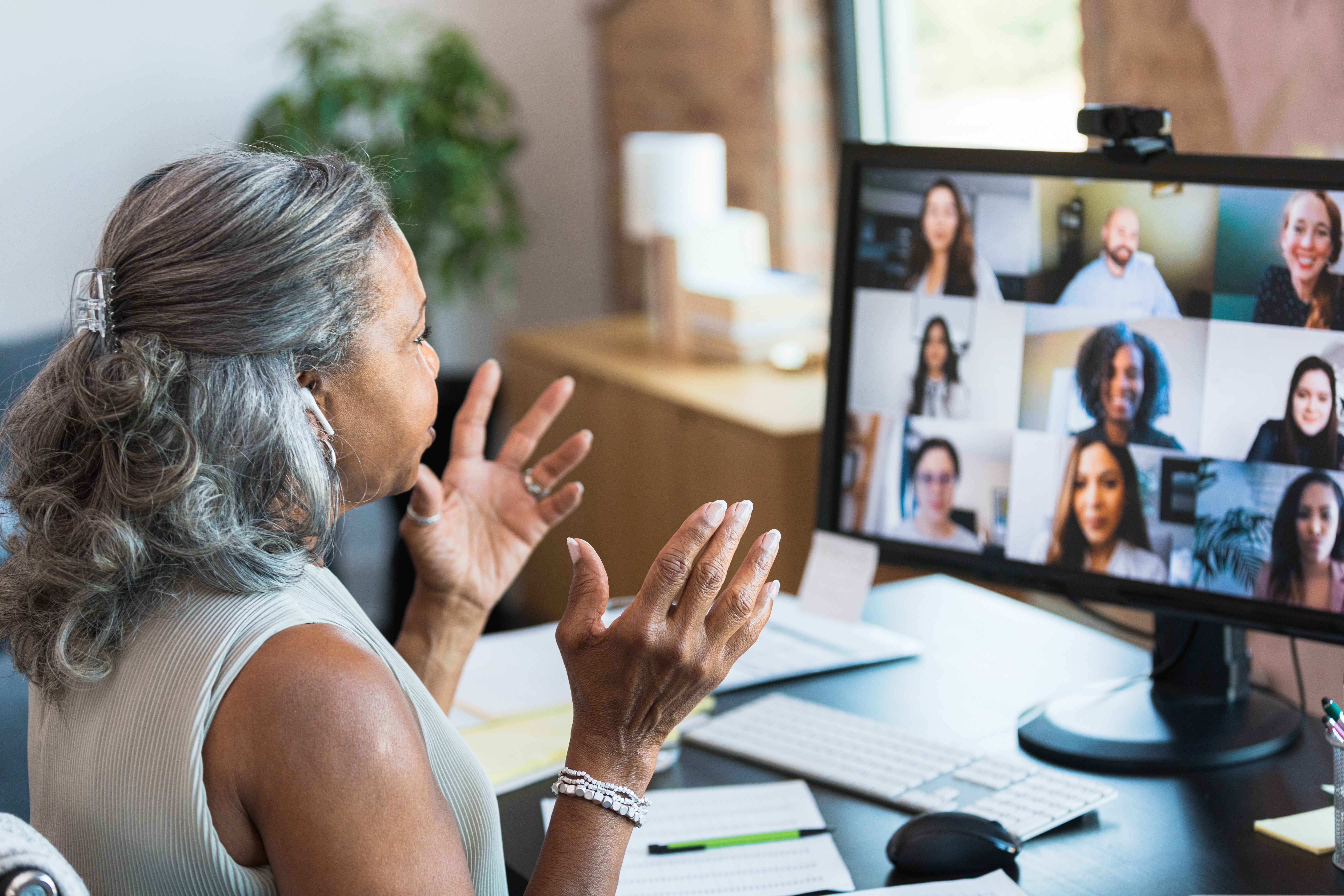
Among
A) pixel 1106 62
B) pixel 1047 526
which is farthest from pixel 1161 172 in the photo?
pixel 1106 62

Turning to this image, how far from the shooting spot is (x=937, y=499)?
1.35 meters

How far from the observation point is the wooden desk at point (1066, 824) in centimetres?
103

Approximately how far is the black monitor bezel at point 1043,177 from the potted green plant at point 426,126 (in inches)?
87.2

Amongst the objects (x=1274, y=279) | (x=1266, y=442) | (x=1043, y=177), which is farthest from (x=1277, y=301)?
(x=1043, y=177)

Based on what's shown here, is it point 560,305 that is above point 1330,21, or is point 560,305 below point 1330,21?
below

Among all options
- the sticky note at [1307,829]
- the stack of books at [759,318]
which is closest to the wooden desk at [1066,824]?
the sticky note at [1307,829]

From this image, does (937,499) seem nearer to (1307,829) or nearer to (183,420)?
(1307,829)

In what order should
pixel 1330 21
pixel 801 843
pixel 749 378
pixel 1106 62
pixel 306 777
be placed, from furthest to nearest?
1. pixel 749 378
2. pixel 1106 62
3. pixel 1330 21
4. pixel 801 843
5. pixel 306 777

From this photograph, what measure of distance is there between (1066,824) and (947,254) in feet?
1.87

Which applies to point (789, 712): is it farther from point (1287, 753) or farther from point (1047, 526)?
point (1287, 753)

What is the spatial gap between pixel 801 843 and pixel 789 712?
0.86 feet

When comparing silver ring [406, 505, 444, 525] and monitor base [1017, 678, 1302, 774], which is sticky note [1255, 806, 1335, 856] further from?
silver ring [406, 505, 444, 525]

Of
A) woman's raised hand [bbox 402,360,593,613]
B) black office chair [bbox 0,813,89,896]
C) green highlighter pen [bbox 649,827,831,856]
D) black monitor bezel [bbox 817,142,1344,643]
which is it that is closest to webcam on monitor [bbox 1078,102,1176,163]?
black monitor bezel [bbox 817,142,1344,643]

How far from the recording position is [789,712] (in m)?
1.36
